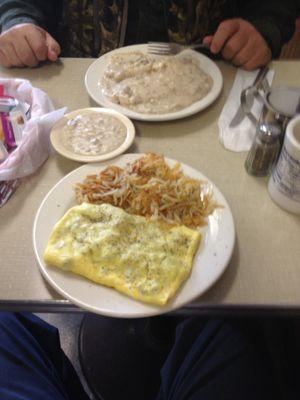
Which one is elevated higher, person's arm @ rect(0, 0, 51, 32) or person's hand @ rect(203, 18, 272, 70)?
person's arm @ rect(0, 0, 51, 32)

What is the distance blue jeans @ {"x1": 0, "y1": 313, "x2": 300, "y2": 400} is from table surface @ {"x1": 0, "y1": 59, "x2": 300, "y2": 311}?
214 millimetres

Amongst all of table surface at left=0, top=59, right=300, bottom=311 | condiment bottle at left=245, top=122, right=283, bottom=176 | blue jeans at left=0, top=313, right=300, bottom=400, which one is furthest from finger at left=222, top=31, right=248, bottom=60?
blue jeans at left=0, top=313, right=300, bottom=400

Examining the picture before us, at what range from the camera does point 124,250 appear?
700 mm

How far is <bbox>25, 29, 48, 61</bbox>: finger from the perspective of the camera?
3.92 ft

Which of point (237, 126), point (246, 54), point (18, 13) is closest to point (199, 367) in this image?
point (237, 126)

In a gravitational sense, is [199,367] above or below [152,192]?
below

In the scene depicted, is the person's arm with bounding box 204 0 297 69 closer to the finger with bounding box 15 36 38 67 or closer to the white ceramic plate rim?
the white ceramic plate rim

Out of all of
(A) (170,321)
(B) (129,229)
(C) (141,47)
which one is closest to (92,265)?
(B) (129,229)

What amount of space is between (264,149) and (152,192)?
11.0 inches

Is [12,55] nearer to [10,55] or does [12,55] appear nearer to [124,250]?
[10,55]

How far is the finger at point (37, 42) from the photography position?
1.20 m

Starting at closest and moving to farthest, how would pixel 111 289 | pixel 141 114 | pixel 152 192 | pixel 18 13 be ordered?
pixel 111 289, pixel 152 192, pixel 141 114, pixel 18 13

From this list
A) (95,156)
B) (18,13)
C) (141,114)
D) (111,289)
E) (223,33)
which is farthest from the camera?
(18,13)

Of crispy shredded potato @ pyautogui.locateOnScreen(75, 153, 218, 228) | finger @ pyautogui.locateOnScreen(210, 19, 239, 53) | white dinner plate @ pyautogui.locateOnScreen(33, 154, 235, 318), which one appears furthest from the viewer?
finger @ pyautogui.locateOnScreen(210, 19, 239, 53)
